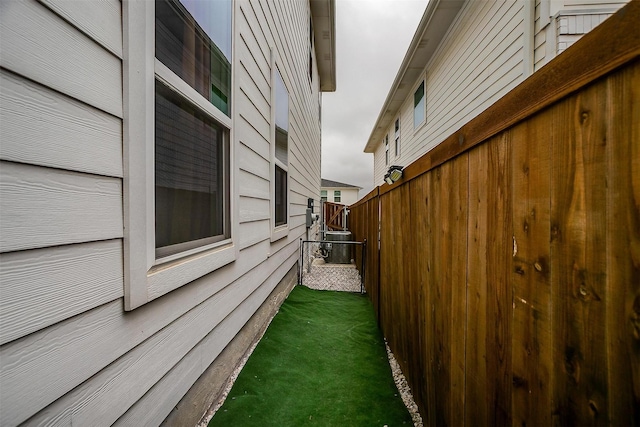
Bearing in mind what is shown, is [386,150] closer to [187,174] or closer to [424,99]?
[424,99]

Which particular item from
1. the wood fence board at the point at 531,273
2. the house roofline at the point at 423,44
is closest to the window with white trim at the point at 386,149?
the house roofline at the point at 423,44

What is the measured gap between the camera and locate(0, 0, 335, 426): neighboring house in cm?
75

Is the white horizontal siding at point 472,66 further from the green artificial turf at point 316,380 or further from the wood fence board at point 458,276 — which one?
the green artificial turf at point 316,380

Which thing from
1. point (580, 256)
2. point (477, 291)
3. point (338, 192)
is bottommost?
point (477, 291)

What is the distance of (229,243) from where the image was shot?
6.50 ft

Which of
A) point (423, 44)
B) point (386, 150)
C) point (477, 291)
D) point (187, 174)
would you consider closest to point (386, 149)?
point (386, 150)

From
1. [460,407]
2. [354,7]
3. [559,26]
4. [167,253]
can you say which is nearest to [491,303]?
[460,407]

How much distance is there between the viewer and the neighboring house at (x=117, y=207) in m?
0.75

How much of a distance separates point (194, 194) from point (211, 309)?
2.43 feet

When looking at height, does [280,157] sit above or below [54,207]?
above

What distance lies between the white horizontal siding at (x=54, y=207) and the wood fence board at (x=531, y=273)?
4.52ft

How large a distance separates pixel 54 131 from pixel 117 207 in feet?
0.99

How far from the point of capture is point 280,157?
3729 mm

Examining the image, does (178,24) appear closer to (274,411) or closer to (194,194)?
(194,194)
